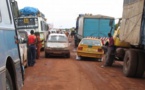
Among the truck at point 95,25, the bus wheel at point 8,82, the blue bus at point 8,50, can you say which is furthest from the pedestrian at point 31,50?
the truck at point 95,25

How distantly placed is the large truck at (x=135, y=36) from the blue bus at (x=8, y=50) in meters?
6.30

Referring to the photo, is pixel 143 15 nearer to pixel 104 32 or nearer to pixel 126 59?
pixel 126 59

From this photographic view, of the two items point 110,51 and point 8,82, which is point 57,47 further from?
point 8,82

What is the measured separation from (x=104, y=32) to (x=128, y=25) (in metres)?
16.9

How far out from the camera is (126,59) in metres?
14.2

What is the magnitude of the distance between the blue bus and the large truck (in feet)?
20.7

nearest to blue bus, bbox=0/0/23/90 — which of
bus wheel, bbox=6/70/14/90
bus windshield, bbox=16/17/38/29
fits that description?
bus wheel, bbox=6/70/14/90

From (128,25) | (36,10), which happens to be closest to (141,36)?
(128,25)

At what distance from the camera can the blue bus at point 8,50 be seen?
543 cm

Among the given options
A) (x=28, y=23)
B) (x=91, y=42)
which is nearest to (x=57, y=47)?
(x=91, y=42)

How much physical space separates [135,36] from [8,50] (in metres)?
7.81

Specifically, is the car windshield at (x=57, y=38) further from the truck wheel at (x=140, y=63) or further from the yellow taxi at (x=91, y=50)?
the truck wheel at (x=140, y=63)

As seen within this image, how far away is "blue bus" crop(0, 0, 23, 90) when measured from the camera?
543 cm

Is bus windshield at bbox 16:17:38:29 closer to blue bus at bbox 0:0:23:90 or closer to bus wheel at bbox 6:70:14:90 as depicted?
blue bus at bbox 0:0:23:90
